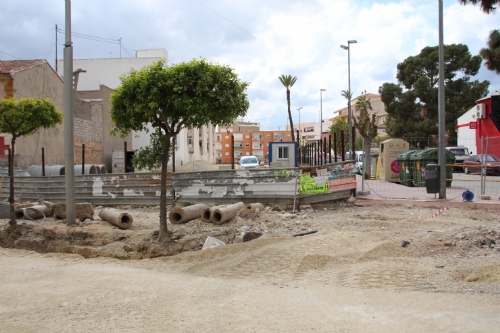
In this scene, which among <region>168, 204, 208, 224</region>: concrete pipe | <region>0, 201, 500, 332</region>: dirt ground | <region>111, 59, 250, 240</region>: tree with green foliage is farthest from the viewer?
<region>168, 204, 208, 224</region>: concrete pipe

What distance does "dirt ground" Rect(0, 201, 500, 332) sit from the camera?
14.7ft

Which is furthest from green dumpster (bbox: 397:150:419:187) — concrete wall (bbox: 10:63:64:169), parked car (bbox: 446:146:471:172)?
concrete wall (bbox: 10:63:64:169)

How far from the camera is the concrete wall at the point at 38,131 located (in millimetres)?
23578

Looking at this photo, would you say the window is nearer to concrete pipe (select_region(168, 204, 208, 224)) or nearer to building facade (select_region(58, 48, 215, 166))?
concrete pipe (select_region(168, 204, 208, 224))

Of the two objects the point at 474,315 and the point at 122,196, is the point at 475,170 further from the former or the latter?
the point at 474,315

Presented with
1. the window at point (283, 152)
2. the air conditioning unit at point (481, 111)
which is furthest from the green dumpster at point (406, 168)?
the air conditioning unit at point (481, 111)

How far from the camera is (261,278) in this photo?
619 centimetres

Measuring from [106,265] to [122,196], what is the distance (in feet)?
25.5

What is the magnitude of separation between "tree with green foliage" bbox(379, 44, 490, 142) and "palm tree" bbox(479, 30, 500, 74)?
1536cm

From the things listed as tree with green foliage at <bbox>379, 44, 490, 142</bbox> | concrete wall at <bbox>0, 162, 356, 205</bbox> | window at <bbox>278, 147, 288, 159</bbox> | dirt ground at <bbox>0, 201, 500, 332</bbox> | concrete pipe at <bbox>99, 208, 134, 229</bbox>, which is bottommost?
dirt ground at <bbox>0, 201, 500, 332</bbox>

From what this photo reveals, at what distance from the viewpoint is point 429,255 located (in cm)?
702

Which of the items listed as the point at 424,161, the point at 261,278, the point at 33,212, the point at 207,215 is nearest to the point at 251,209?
→ the point at 207,215

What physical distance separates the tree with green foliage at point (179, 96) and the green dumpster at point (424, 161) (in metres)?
12.0

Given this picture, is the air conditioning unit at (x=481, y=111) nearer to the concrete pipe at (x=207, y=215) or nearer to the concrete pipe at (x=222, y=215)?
the concrete pipe at (x=222, y=215)
